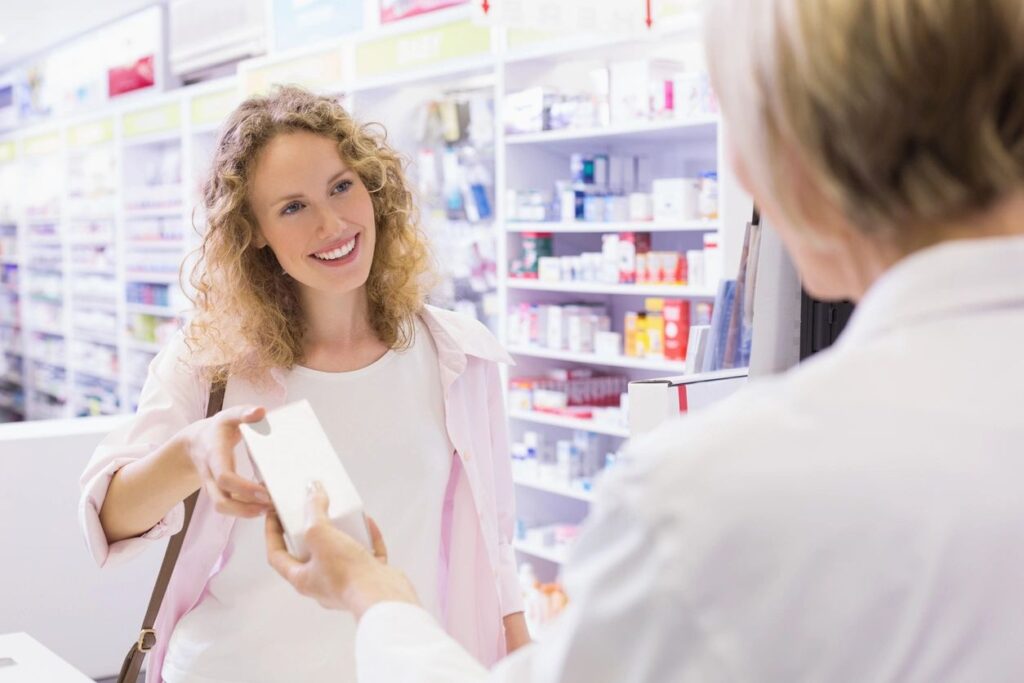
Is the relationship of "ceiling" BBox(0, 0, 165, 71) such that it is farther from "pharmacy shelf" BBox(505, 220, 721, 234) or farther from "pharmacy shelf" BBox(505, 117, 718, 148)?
"pharmacy shelf" BBox(505, 220, 721, 234)

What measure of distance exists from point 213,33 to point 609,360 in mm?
5198

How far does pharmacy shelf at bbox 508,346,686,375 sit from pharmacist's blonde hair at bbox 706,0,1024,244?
3.94m

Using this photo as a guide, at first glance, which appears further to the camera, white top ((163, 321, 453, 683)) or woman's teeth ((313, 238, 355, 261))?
woman's teeth ((313, 238, 355, 261))

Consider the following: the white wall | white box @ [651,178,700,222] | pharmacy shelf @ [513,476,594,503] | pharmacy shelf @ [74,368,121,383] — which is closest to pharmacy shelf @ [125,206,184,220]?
pharmacy shelf @ [74,368,121,383]

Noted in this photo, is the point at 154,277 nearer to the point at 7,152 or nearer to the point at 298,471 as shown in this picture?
the point at 7,152

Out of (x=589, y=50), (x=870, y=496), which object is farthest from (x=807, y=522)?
(x=589, y=50)

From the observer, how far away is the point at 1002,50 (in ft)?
2.22

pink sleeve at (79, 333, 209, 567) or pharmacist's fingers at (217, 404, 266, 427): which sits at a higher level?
pharmacist's fingers at (217, 404, 266, 427)

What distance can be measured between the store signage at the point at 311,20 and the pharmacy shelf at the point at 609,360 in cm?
234

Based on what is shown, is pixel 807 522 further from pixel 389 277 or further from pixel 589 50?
pixel 589 50

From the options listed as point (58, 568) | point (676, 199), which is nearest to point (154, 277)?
point (676, 199)

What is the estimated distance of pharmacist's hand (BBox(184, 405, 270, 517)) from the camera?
60.3 inches

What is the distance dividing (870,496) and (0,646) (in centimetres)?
179

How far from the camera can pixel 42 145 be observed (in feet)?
36.9
